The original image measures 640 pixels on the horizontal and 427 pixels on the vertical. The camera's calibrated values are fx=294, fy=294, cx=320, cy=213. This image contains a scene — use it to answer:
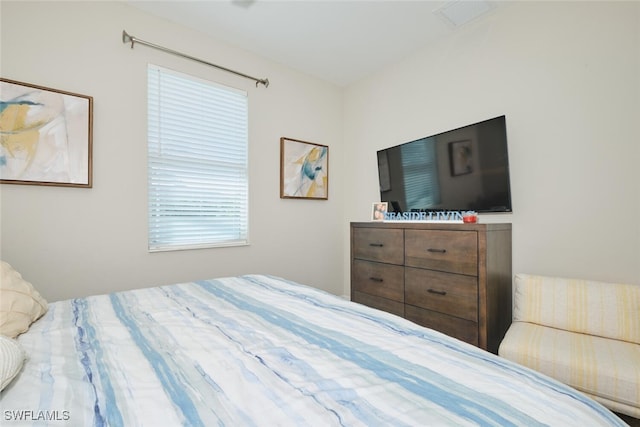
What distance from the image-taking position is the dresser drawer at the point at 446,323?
1.87 meters

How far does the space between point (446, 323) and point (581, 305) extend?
0.75 meters

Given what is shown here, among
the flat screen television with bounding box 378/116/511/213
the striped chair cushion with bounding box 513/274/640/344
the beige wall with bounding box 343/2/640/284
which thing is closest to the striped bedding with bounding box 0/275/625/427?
the striped chair cushion with bounding box 513/274/640/344

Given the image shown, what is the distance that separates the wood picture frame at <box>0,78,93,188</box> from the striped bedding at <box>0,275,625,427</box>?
1186 mm

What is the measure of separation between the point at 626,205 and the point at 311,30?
8.29 ft

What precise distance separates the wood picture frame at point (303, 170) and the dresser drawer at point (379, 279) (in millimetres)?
970

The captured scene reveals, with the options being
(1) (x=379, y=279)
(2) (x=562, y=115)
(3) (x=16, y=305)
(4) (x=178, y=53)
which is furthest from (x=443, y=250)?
(4) (x=178, y=53)

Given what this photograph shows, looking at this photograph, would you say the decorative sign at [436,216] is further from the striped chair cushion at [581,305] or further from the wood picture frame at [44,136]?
the wood picture frame at [44,136]

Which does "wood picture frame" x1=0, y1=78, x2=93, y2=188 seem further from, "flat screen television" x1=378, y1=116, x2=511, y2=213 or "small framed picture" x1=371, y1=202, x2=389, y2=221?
"flat screen television" x1=378, y1=116, x2=511, y2=213

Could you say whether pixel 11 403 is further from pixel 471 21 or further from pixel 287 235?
pixel 471 21

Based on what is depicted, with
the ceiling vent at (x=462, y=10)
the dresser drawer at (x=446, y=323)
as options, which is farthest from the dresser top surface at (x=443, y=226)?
the ceiling vent at (x=462, y=10)

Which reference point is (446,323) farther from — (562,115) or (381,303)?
(562,115)

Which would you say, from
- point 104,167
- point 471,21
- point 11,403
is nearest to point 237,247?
point 104,167

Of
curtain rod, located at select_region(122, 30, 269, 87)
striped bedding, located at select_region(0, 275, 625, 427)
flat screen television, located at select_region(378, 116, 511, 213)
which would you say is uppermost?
curtain rod, located at select_region(122, 30, 269, 87)

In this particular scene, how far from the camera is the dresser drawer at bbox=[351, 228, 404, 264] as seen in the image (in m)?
2.32
